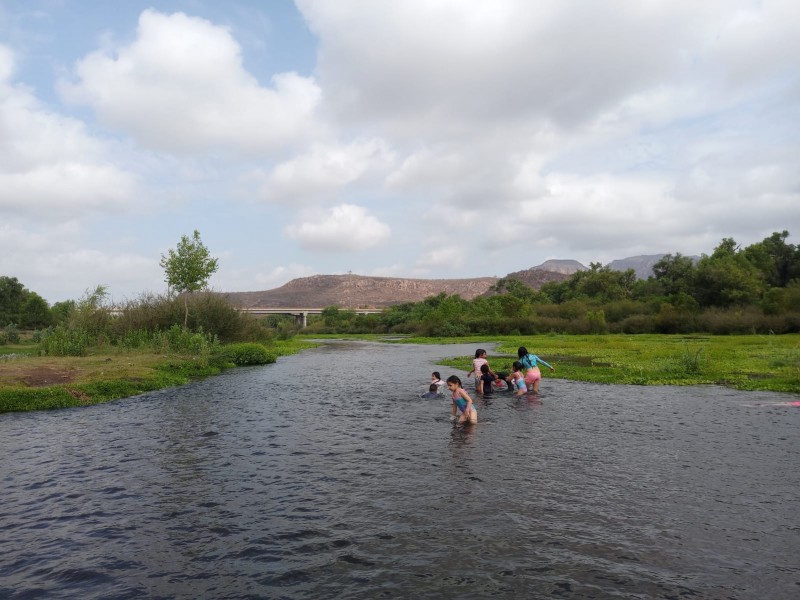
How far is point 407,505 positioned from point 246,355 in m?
35.6

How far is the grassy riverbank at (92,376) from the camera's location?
22344mm

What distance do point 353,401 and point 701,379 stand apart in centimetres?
1756

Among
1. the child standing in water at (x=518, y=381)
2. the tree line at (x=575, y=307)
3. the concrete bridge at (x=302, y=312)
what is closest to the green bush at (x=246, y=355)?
the tree line at (x=575, y=307)

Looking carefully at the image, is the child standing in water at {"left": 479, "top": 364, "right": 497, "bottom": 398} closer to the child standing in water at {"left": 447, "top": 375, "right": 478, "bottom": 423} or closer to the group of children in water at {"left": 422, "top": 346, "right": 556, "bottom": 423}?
the group of children in water at {"left": 422, "top": 346, "right": 556, "bottom": 423}

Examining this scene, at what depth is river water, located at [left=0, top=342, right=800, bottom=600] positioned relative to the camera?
7.70 meters

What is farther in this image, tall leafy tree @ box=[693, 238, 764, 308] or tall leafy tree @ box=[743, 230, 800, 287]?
tall leafy tree @ box=[743, 230, 800, 287]

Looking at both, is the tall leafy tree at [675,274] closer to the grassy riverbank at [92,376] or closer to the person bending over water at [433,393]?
the person bending over water at [433,393]

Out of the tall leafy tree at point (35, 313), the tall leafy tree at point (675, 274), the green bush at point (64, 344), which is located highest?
the tall leafy tree at point (675, 274)

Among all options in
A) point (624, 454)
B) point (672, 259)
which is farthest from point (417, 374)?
point (672, 259)

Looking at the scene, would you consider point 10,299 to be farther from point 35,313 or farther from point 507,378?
point 507,378

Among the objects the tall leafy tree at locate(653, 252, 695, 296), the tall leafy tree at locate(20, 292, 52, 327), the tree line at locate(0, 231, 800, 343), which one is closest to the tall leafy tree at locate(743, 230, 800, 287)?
the tree line at locate(0, 231, 800, 343)

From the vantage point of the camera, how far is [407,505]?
10.5 metres

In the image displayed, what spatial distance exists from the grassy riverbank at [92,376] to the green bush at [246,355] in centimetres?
346

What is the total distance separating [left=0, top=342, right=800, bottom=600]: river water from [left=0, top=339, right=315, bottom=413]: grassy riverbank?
2.97 meters
